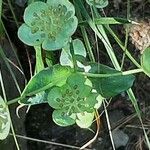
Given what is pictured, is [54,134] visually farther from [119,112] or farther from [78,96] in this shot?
[78,96]

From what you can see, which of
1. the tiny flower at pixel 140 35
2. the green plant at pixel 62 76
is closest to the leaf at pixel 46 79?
the green plant at pixel 62 76

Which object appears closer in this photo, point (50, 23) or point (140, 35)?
point (50, 23)

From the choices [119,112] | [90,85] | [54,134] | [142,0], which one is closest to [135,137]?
[119,112]

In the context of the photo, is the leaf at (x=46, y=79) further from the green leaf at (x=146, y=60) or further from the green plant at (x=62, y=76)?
the green leaf at (x=146, y=60)

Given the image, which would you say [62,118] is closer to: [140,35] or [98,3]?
[98,3]

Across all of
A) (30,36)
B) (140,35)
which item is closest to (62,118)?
(30,36)

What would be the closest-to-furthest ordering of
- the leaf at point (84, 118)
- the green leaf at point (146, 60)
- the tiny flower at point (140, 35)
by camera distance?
the green leaf at point (146, 60)
the leaf at point (84, 118)
the tiny flower at point (140, 35)

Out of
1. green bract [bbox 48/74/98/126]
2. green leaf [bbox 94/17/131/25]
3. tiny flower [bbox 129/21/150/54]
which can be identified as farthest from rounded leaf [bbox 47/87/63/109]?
tiny flower [bbox 129/21/150/54]
